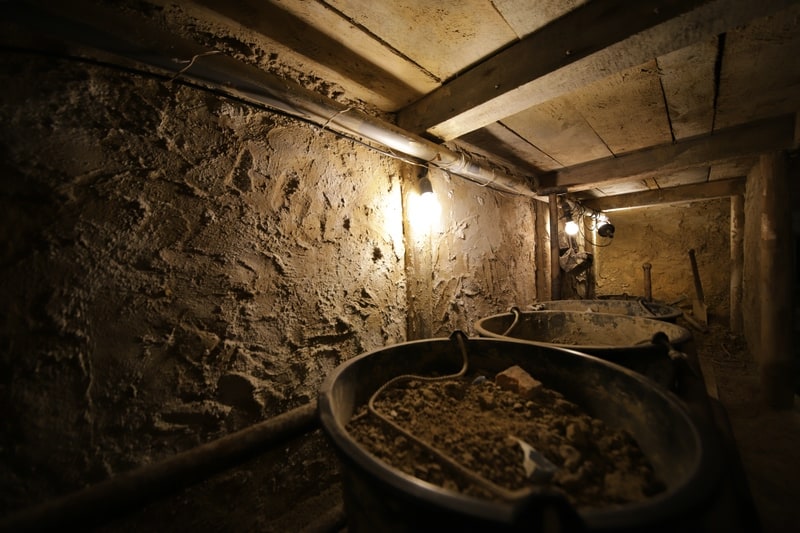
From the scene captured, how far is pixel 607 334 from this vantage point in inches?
77.8

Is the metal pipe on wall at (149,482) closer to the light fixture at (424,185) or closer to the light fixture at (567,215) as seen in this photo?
the light fixture at (424,185)

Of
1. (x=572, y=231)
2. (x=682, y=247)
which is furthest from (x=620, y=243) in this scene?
(x=572, y=231)

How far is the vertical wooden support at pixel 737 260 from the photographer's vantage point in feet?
15.5

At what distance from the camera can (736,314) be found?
506 centimetres

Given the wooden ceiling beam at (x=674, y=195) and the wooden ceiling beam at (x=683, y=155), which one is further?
the wooden ceiling beam at (x=674, y=195)

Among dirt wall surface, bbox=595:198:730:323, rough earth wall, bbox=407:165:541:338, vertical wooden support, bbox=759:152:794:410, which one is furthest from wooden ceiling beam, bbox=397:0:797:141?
dirt wall surface, bbox=595:198:730:323

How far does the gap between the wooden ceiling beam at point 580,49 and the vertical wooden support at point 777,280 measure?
8.75 ft

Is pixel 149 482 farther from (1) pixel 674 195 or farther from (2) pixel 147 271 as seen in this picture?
(1) pixel 674 195

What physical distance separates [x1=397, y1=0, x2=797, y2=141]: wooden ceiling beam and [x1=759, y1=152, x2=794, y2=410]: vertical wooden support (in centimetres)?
267

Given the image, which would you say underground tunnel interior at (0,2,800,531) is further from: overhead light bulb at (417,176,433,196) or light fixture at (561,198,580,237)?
light fixture at (561,198,580,237)

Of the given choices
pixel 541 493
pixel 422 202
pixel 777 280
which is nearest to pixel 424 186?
pixel 422 202

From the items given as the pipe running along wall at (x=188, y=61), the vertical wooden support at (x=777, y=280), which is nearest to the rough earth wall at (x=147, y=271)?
the pipe running along wall at (x=188, y=61)

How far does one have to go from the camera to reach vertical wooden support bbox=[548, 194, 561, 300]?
12.7ft

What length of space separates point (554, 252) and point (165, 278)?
4133mm
